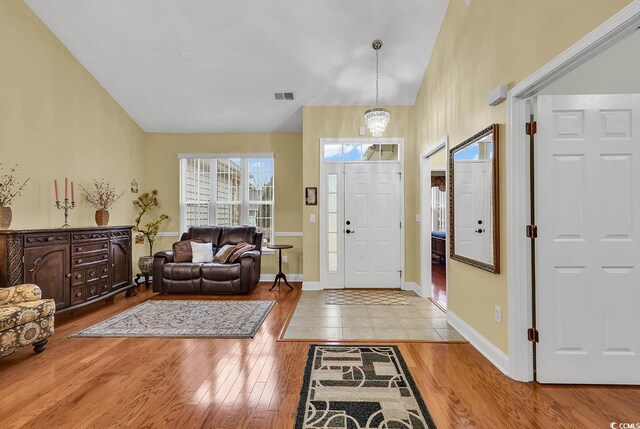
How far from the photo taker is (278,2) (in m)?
3.60

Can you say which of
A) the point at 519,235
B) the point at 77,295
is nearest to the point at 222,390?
the point at 519,235

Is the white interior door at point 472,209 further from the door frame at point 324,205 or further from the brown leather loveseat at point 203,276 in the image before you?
the brown leather loveseat at point 203,276

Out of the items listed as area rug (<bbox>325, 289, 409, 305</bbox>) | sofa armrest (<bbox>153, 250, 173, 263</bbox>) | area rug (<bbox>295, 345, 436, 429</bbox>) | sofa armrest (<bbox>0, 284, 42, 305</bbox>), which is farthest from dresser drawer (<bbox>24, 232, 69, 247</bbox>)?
area rug (<bbox>325, 289, 409, 305</bbox>)

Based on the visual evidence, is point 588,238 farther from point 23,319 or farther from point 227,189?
point 227,189

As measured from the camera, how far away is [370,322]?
359 centimetres

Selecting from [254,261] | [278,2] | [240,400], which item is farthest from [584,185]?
[254,261]

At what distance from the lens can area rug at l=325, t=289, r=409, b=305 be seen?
4.42m

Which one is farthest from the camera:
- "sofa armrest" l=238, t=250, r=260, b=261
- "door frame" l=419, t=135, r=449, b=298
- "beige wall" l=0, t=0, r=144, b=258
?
"sofa armrest" l=238, t=250, r=260, b=261

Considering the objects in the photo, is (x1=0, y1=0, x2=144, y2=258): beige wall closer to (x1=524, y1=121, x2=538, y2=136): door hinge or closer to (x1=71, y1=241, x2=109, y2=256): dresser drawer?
(x1=71, y1=241, x2=109, y2=256): dresser drawer

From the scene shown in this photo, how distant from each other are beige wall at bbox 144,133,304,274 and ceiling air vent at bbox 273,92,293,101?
99cm

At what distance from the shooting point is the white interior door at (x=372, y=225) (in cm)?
518

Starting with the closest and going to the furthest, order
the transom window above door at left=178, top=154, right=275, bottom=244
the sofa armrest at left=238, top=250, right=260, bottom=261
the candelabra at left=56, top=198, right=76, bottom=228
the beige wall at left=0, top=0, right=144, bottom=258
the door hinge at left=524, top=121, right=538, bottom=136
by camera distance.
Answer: the door hinge at left=524, top=121, right=538, bottom=136 → the beige wall at left=0, top=0, right=144, bottom=258 → the candelabra at left=56, top=198, right=76, bottom=228 → the sofa armrest at left=238, top=250, right=260, bottom=261 → the transom window above door at left=178, top=154, right=275, bottom=244

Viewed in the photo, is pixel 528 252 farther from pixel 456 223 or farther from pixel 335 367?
pixel 335 367

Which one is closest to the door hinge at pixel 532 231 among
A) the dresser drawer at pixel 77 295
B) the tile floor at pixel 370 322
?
the tile floor at pixel 370 322
